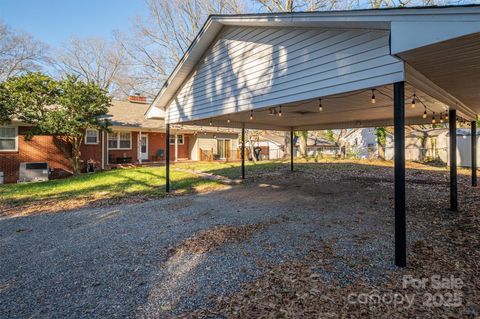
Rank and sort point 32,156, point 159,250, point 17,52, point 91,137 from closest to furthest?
point 159,250, point 32,156, point 91,137, point 17,52

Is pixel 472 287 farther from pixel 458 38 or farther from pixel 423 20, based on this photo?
pixel 423 20

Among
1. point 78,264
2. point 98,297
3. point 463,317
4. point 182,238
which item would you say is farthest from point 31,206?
point 463,317

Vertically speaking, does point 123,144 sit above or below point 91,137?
below

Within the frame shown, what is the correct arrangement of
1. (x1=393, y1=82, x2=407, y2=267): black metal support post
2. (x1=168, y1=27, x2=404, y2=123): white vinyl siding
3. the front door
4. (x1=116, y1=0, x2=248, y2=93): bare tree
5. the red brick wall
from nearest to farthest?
1. (x1=393, y1=82, x2=407, y2=267): black metal support post
2. (x1=168, y1=27, x2=404, y2=123): white vinyl siding
3. the red brick wall
4. the front door
5. (x1=116, y1=0, x2=248, y2=93): bare tree

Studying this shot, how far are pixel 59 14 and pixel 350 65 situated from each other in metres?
25.2

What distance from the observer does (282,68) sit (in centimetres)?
549

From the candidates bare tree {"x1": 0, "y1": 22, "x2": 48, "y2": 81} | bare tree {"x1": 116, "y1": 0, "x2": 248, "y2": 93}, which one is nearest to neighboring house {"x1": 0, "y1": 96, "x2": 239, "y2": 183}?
bare tree {"x1": 116, "y1": 0, "x2": 248, "y2": 93}

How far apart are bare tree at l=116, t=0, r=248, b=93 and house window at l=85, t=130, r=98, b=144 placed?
34.3 feet

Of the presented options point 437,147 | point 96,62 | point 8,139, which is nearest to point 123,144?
point 8,139

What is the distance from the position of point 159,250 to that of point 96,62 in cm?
3402

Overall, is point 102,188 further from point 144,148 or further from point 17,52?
point 17,52

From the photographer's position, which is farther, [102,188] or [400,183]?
[102,188]

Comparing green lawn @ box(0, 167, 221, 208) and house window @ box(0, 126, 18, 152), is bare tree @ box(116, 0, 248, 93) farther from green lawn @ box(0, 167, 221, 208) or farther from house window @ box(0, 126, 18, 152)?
green lawn @ box(0, 167, 221, 208)

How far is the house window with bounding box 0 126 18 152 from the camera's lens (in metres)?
13.2
